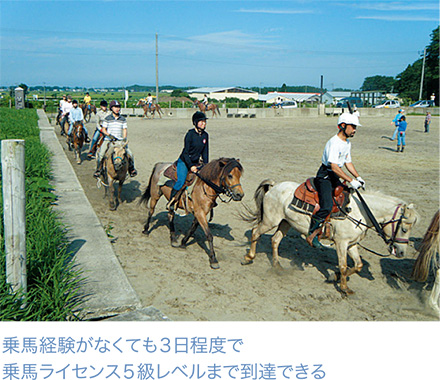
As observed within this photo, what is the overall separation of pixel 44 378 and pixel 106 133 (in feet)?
27.0

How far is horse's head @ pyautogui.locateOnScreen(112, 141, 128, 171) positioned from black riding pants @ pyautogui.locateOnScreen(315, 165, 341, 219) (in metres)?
5.21

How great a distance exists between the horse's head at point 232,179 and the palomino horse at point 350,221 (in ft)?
2.66

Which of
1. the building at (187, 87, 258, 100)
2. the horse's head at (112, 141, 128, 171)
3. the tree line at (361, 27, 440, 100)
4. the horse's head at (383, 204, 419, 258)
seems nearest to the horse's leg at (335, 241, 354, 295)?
the horse's head at (383, 204, 419, 258)

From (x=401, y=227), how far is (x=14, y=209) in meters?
4.82

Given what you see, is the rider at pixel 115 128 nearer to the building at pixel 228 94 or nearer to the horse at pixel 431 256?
the horse at pixel 431 256

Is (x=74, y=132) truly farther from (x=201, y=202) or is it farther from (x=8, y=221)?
(x=8, y=221)

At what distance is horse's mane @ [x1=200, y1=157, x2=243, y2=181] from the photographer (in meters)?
6.77

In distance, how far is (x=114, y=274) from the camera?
18.4ft

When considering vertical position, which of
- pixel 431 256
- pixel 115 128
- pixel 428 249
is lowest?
pixel 431 256

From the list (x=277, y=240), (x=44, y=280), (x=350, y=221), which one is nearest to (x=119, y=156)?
(x=277, y=240)

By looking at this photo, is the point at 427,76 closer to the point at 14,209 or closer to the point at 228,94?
the point at 228,94

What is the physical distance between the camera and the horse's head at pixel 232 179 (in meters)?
6.64

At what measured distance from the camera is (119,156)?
10250 mm

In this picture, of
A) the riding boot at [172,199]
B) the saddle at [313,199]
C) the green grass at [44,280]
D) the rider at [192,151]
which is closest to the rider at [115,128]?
the riding boot at [172,199]
